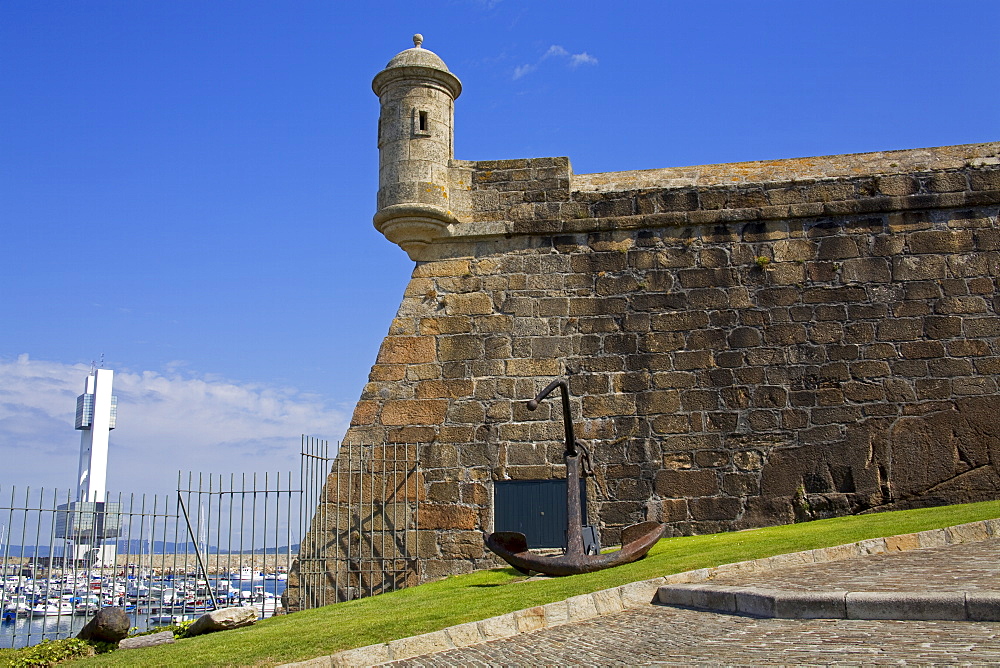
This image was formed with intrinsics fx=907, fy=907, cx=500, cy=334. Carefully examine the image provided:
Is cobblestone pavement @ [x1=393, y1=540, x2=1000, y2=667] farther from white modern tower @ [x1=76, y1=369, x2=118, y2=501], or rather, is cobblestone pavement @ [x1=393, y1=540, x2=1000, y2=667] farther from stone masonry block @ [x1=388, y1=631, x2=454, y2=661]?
white modern tower @ [x1=76, y1=369, x2=118, y2=501]

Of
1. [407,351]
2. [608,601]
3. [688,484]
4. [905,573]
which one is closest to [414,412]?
[407,351]

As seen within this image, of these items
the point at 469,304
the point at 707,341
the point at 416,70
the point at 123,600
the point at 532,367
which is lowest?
the point at 123,600

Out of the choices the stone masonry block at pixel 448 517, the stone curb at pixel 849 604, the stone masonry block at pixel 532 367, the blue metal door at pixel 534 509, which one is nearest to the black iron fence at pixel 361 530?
the stone masonry block at pixel 448 517

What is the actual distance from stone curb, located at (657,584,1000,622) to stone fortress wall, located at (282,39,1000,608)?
4.18 m

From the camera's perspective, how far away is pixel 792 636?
15.2 feet

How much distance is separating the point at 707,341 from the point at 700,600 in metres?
4.85

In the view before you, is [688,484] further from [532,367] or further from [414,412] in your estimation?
[414,412]

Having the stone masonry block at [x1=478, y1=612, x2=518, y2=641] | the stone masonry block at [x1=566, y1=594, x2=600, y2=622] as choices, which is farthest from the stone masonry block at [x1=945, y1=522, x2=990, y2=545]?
the stone masonry block at [x1=478, y1=612, x2=518, y2=641]

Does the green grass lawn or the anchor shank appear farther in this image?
the anchor shank

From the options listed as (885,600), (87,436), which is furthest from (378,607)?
(87,436)

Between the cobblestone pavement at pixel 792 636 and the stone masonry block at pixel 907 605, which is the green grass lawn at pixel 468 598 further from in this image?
the stone masonry block at pixel 907 605

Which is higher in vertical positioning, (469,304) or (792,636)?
(469,304)

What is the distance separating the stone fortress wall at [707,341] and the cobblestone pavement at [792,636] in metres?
3.36

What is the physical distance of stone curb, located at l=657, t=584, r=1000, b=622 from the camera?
4598 mm
